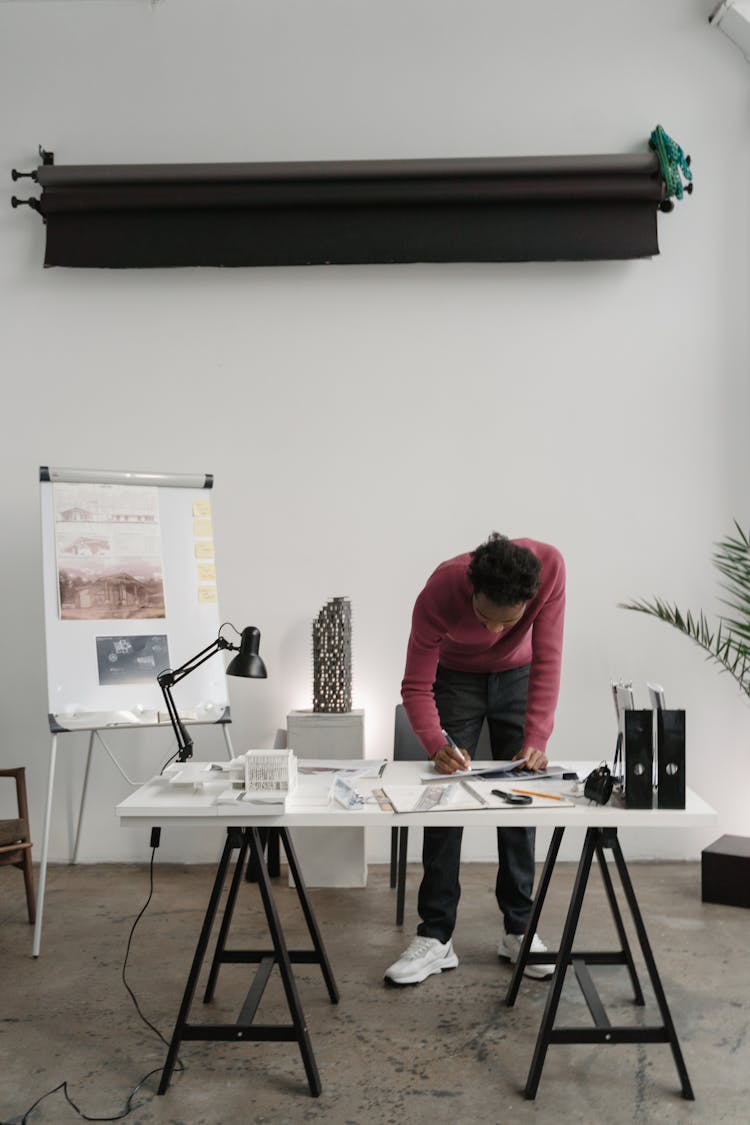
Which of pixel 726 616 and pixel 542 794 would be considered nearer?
pixel 542 794

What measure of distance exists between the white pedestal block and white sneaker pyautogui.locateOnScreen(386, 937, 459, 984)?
990 millimetres

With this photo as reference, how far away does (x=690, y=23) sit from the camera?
14.8 ft

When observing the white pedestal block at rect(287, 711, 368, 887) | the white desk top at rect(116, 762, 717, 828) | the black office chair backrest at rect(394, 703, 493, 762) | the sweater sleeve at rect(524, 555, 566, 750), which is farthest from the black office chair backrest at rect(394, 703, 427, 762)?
the white desk top at rect(116, 762, 717, 828)

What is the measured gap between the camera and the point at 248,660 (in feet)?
8.85

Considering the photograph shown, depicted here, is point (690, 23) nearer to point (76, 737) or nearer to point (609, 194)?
point (609, 194)

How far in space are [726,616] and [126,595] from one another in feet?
8.56

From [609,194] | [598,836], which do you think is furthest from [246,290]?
[598,836]

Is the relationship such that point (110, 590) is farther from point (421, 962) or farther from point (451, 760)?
point (421, 962)

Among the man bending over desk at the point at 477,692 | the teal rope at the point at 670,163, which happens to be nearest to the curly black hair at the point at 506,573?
the man bending over desk at the point at 477,692

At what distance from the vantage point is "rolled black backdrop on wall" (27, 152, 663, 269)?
14.4ft

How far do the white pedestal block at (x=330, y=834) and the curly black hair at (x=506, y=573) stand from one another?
1.67m

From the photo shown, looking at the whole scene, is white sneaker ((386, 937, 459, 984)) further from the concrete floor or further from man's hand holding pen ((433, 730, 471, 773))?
man's hand holding pen ((433, 730, 471, 773))

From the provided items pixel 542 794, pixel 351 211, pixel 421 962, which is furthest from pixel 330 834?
pixel 351 211

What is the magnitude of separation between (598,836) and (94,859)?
9.33 ft
